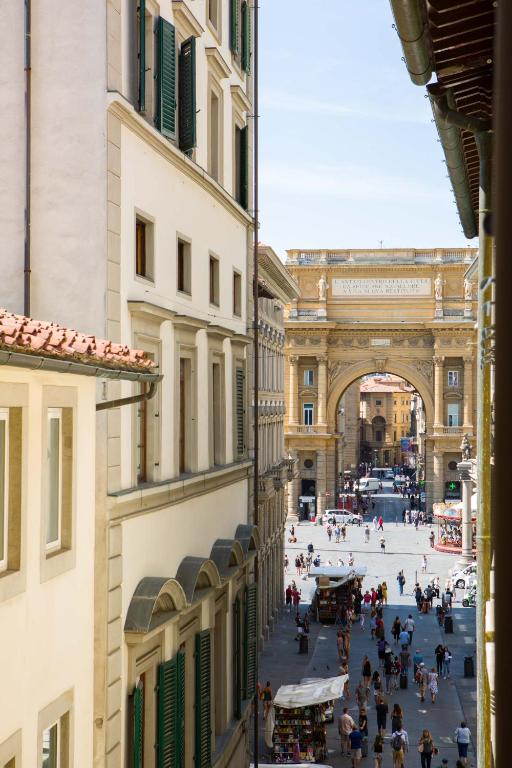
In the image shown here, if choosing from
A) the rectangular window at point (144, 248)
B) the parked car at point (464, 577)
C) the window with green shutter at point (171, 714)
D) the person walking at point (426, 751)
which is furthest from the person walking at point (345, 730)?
the parked car at point (464, 577)

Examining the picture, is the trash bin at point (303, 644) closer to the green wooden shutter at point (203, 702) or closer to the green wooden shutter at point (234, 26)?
the green wooden shutter at point (203, 702)

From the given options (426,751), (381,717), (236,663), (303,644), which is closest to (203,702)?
(236,663)

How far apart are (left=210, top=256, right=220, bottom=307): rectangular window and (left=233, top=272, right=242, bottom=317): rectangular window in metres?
1.63

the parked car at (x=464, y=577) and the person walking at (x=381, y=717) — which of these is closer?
the person walking at (x=381, y=717)

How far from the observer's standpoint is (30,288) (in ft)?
37.2

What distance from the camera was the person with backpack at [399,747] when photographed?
22.9 meters

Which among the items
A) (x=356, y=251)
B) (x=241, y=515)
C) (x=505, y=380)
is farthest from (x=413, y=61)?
(x=356, y=251)

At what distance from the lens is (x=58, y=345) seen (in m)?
8.05

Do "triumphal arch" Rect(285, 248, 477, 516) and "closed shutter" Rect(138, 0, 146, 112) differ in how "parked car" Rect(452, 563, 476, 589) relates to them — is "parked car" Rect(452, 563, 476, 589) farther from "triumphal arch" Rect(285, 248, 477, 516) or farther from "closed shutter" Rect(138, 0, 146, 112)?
"closed shutter" Rect(138, 0, 146, 112)

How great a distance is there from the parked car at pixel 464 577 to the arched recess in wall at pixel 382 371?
1074 inches

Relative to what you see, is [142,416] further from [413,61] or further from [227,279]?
[413,61]

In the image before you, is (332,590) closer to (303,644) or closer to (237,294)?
(303,644)

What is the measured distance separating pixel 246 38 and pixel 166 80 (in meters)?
7.22

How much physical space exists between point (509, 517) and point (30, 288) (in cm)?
1012
